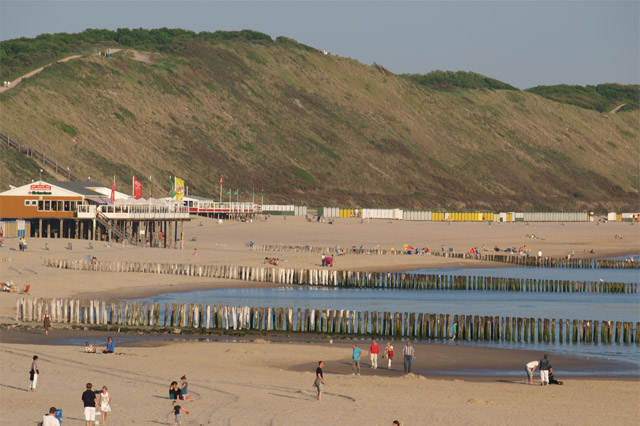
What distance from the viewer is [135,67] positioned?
19862 centimetres

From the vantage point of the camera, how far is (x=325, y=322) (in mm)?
45344

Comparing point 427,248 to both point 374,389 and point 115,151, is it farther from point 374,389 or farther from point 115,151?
point 115,151

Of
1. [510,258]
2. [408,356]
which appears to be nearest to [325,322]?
[408,356]

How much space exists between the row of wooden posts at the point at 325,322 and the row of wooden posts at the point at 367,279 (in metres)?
17.2

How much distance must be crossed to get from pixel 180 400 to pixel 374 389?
23.0 feet

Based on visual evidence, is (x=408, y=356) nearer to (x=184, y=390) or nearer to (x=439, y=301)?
(x=184, y=390)

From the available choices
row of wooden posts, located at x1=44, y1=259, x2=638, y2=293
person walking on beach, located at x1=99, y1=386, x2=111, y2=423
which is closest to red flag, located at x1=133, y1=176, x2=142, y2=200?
row of wooden posts, located at x1=44, y1=259, x2=638, y2=293

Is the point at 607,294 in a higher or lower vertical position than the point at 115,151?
lower

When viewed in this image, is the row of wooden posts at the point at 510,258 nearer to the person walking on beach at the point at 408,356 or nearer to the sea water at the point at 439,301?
the sea water at the point at 439,301

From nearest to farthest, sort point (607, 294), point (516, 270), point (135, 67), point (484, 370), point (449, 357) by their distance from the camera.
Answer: point (484, 370), point (449, 357), point (607, 294), point (516, 270), point (135, 67)

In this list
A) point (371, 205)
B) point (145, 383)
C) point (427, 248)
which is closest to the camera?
point (145, 383)

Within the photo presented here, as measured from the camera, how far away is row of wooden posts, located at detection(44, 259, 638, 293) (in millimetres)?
63062

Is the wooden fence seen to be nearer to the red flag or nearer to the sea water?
the red flag

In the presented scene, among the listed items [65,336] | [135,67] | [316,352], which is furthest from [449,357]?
[135,67]
